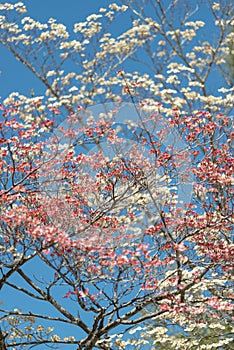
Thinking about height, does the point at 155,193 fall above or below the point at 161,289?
above

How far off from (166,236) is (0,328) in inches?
88.2

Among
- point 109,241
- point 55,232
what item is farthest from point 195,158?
point 55,232

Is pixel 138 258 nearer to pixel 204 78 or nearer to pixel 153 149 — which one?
pixel 153 149

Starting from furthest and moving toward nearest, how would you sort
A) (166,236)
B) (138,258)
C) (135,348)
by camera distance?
1. (135,348)
2. (166,236)
3. (138,258)

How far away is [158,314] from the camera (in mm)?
5227

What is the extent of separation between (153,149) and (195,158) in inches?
21.1

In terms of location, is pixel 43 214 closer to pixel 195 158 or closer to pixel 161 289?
pixel 161 289

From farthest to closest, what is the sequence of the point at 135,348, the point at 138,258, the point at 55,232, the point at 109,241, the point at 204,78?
the point at 204,78 → the point at 135,348 → the point at 109,241 → the point at 138,258 → the point at 55,232

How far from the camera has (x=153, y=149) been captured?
5.51 metres

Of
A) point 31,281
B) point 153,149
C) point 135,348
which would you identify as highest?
point 153,149

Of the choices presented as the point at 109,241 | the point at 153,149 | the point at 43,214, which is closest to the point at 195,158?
the point at 153,149

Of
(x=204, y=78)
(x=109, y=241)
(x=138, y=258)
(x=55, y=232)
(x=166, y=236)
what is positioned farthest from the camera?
(x=204, y=78)

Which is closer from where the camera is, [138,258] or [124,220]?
[138,258]

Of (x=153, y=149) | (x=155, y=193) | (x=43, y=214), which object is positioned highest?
(x=153, y=149)
